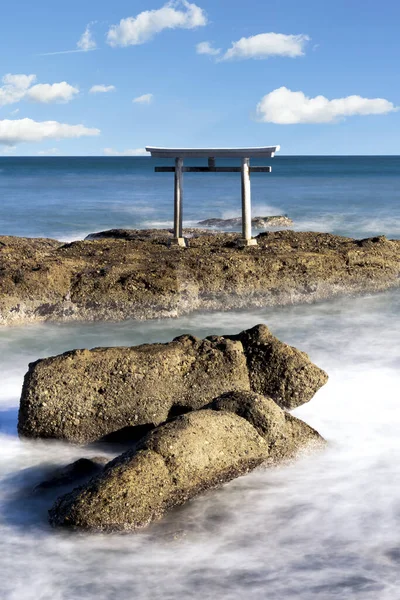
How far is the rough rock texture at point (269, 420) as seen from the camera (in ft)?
19.6

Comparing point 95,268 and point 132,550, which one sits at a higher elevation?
point 95,268

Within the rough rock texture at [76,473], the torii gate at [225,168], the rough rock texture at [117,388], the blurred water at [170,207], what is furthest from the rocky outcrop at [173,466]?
the blurred water at [170,207]

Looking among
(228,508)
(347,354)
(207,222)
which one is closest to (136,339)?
(347,354)

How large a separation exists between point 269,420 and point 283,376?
0.98m

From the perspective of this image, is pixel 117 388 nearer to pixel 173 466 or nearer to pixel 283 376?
pixel 173 466

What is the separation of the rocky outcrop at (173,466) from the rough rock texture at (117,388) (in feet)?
2.47

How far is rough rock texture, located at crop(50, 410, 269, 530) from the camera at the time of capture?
513 centimetres

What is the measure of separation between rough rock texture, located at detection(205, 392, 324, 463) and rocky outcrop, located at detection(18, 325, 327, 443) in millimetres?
573

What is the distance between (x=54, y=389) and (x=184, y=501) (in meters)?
1.69

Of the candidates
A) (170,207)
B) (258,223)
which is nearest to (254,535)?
(258,223)

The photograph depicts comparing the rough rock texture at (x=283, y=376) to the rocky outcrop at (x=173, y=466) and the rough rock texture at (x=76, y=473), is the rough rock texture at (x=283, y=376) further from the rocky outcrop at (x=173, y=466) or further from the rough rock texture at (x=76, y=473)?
the rough rock texture at (x=76, y=473)

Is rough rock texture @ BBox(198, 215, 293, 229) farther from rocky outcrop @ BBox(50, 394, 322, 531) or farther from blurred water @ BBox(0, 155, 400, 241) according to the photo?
rocky outcrop @ BBox(50, 394, 322, 531)

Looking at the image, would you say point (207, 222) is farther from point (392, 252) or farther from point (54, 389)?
point (54, 389)

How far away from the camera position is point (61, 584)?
4.85 metres
